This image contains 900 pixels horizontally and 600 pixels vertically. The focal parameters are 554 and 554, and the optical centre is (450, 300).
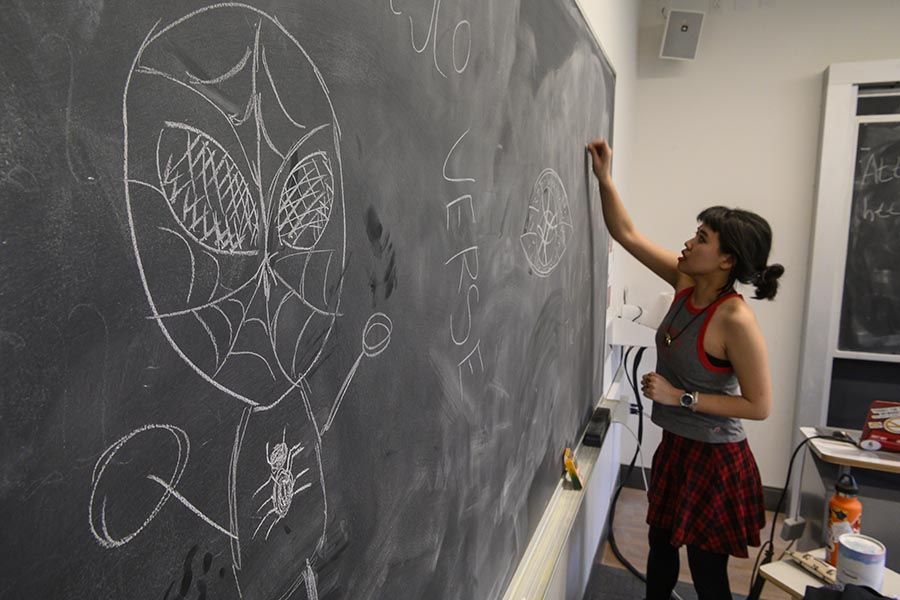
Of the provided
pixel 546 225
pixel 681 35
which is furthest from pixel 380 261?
pixel 681 35

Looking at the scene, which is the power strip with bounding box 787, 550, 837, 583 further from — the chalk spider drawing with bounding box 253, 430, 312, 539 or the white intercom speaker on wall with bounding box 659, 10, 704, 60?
the white intercom speaker on wall with bounding box 659, 10, 704, 60

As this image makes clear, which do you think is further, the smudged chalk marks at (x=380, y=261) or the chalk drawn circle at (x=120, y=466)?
the smudged chalk marks at (x=380, y=261)

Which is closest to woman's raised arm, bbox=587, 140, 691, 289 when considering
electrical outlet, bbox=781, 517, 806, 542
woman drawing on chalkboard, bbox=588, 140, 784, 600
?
woman drawing on chalkboard, bbox=588, 140, 784, 600

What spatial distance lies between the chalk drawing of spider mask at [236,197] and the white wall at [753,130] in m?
2.37

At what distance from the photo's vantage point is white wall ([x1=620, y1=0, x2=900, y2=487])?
8.99 ft

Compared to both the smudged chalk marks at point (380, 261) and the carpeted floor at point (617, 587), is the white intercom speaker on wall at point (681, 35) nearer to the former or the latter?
the carpeted floor at point (617, 587)

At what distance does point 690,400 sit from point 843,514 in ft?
1.51

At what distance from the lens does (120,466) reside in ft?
0.95

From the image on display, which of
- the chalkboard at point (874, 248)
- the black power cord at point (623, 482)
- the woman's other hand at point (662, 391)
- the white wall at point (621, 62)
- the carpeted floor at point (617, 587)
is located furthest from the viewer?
the chalkboard at point (874, 248)

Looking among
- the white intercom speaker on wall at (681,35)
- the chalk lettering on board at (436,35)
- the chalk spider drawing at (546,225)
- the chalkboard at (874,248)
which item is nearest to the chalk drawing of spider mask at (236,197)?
the chalk lettering on board at (436,35)

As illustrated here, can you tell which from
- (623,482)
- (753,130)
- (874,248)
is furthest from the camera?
(623,482)

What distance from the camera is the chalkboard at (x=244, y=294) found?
0.25 m

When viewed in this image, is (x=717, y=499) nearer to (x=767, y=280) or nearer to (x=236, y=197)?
(x=767, y=280)

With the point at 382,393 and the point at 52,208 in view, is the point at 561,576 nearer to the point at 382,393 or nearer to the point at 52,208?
the point at 382,393
